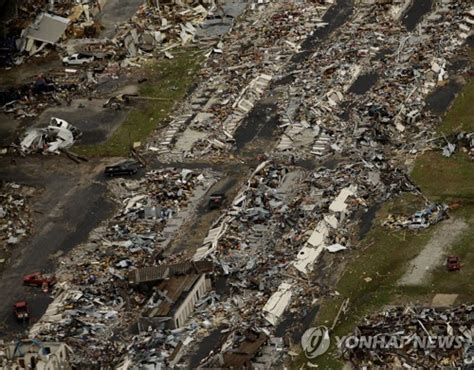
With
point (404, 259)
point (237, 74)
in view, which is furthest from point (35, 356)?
point (237, 74)

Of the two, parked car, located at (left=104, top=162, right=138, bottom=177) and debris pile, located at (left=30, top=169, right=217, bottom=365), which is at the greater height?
debris pile, located at (left=30, top=169, right=217, bottom=365)

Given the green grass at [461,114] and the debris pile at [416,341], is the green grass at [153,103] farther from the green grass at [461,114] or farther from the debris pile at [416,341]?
the debris pile at [416,341]

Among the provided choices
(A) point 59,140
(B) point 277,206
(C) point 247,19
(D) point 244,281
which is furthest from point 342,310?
(C) point 247,19

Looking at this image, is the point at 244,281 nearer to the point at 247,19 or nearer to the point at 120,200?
the point at 120,200

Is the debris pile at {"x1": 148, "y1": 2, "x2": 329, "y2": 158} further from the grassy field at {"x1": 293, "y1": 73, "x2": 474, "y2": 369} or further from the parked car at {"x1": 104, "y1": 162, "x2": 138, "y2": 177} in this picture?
the grassy field at {"x1": 293, "y1": 73, "x2": 474, "y2": 369}

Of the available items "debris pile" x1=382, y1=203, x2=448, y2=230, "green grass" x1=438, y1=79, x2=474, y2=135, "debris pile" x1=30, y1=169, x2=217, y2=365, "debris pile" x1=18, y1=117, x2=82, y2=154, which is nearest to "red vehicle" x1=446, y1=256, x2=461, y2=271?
"debris pile" x1=382, y1=203, x2=448, y2=230

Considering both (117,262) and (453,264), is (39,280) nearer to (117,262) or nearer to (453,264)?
(117,262)

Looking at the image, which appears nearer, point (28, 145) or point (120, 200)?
point (120, 200)
